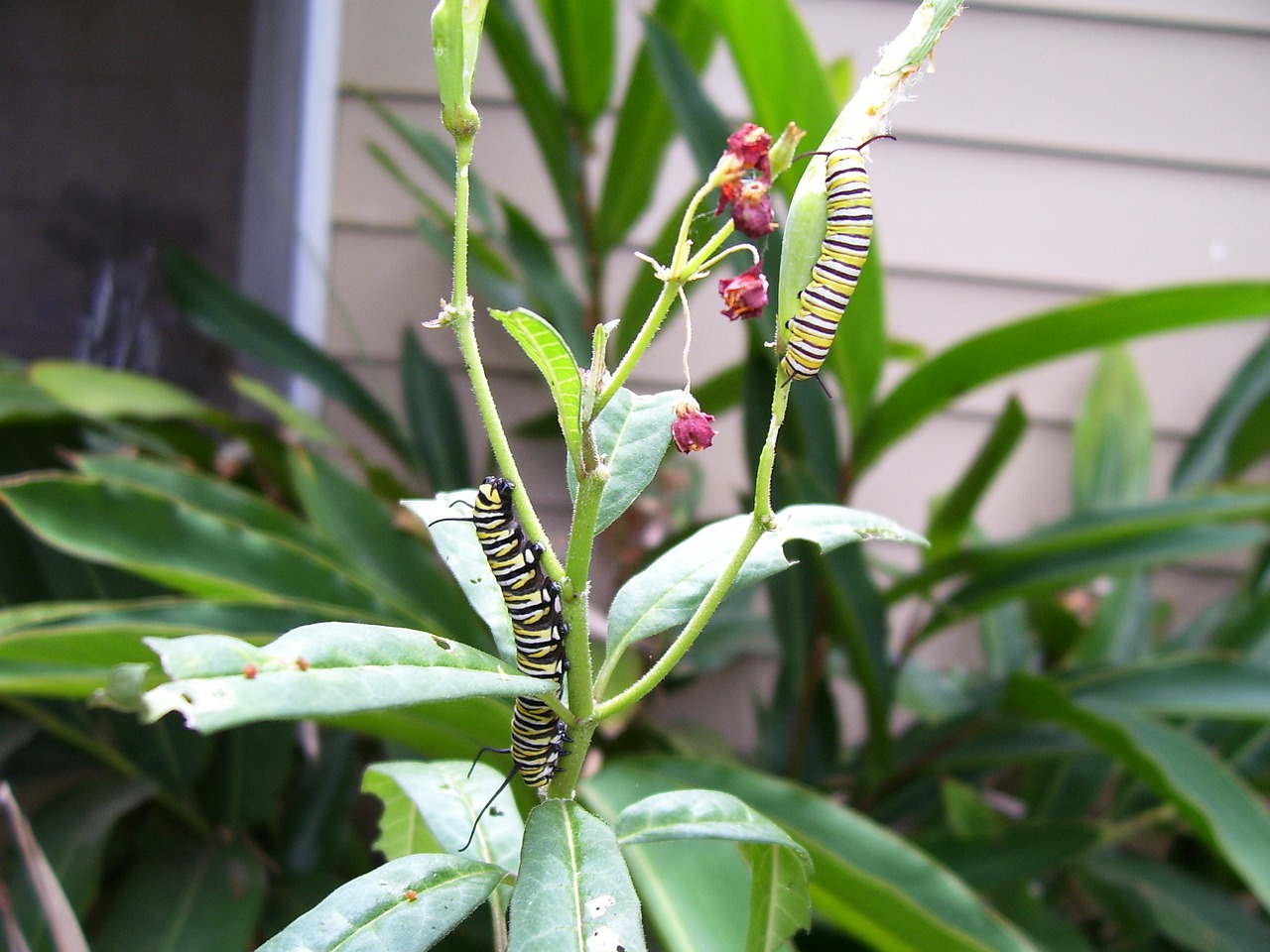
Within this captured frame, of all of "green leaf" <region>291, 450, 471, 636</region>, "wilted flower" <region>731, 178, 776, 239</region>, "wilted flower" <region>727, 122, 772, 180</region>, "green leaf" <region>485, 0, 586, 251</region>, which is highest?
"green leaf" <region>485, 0, 586, 251</region>

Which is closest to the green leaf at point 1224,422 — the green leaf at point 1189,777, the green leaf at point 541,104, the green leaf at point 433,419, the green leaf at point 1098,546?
Result: the green leaf at point 1098,546

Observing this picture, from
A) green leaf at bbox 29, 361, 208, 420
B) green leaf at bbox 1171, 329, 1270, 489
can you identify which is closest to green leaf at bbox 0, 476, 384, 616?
green leaf at bbox 29, 361, 208, 420

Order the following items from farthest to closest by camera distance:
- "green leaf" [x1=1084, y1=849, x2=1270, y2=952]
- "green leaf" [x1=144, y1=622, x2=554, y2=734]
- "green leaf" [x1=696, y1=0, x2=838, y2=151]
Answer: "green leaf" [x1=1084, y1=849, x2=1270, y2=952]
"green leaf" [x1=696, y1=0, x2=838, y2=151]
"green leaf" [x1=144, y1=622, x2=554, y2=734]

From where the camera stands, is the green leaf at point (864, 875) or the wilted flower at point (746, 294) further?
the green leaf at point (864, 875)

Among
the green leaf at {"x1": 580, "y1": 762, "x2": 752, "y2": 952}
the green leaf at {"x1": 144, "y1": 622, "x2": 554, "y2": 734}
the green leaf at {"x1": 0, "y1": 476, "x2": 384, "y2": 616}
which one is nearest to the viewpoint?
the green leaf at {"x1": 144, "y1": 622, "x2": 554, "y2": 734}

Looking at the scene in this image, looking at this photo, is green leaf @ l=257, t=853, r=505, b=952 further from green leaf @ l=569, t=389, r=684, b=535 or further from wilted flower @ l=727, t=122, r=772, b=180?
wilted flower @ l=727, t=122, r=772, b=180

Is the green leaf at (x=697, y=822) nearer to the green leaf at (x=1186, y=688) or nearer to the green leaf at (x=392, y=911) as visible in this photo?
the green leaf at (x=392, y=911)

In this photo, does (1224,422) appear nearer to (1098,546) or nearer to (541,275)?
(1098,546)
